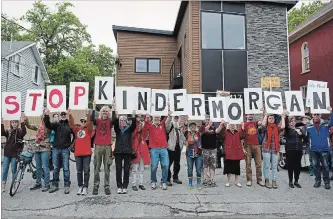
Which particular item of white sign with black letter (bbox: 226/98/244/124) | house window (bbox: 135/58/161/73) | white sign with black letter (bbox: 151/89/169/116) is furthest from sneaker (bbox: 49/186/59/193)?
house window (bbox: 135/58/161/73)

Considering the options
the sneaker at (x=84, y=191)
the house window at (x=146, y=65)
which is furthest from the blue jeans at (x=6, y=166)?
the house window at (x=146, y=65)

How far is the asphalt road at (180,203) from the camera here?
5.87 m

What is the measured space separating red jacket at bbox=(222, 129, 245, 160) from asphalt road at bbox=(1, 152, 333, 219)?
77 cm

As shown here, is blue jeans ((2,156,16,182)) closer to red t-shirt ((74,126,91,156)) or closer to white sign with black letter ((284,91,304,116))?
red t-shirt ((74,126,91,156))

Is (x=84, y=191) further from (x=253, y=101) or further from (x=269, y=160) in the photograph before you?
(x=253, y=101)

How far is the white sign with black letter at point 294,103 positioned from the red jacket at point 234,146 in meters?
1.33

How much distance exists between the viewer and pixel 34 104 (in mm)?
7371

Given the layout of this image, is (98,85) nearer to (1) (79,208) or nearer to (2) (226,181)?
(1) (79,208)

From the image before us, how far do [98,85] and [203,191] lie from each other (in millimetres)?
3496

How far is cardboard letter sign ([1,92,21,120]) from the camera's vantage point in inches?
291

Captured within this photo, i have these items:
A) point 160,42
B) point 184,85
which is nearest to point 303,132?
point 184,85

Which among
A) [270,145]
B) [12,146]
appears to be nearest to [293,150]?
[270,145]

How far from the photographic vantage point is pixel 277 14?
15.8 meters

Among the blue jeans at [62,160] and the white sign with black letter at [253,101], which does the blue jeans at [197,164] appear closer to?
the white sign with black letter at [253,101]
